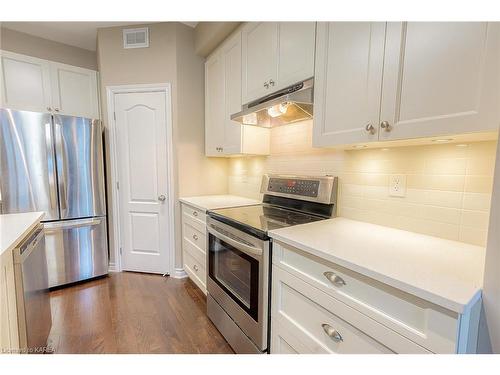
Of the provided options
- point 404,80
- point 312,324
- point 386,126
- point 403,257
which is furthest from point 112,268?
point 404,80

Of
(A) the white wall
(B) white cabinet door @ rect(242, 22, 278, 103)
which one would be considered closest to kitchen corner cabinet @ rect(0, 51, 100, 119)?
(A) the white wall

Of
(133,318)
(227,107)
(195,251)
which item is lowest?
(133,318)

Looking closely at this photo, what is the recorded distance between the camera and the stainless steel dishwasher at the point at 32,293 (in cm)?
112

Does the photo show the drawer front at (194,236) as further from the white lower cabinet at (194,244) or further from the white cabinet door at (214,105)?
the white cabinet door at (214,105)

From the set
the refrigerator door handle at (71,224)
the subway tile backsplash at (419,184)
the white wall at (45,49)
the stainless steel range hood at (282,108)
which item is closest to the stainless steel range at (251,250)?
the subway tile backsplash at (419,184)

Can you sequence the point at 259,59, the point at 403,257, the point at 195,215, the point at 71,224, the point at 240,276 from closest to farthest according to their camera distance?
the point at 403,257
the point at 240,276
the point at 259,59
the point at 195,215
the point at 71,224

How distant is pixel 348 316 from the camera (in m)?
0.88

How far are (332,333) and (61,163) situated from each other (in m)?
2.62

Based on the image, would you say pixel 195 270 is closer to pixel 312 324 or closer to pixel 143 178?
pixel 143 178

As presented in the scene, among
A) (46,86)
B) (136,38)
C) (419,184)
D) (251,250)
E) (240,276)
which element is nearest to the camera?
(419,184)
